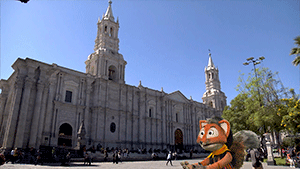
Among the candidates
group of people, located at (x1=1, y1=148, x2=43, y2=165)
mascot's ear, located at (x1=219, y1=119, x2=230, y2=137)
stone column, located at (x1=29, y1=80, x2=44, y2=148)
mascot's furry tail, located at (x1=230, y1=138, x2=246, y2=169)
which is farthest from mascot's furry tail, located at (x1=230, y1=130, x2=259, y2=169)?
stone column, located at (x1=29, y1=80, x2=44, y2=148)

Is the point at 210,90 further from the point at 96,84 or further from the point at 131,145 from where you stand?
the point at 96,84

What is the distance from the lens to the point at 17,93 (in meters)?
20.5

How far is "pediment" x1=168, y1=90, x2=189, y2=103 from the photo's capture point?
39869 millimetres

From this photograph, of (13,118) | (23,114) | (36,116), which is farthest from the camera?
(36,116)

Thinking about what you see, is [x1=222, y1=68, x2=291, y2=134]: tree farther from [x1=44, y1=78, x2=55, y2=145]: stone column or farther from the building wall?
[x1=44, y1=78, x2=55, y2=145]: stone column

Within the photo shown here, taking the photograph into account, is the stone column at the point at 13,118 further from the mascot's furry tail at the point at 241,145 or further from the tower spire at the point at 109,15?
the mascot's furry tail at the point at 241,145

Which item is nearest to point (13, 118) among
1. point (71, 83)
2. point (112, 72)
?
point (71, 83)

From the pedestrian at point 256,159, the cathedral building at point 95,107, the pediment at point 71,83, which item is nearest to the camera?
the pedestrian at point 256,159

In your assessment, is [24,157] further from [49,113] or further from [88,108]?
[88,108]

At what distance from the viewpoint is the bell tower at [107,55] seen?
30906mm

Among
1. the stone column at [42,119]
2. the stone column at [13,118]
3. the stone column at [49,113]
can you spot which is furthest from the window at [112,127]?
the stone column at [13,118]

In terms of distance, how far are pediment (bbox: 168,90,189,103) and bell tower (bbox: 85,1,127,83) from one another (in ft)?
37.0

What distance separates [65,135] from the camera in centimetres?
2442

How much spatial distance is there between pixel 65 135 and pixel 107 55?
12.8m
